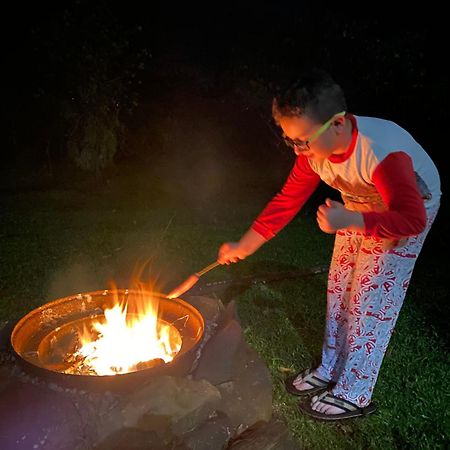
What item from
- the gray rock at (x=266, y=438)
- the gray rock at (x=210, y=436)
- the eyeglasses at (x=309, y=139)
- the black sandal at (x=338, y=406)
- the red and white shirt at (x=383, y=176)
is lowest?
the black sandal at (x=338, y=406)

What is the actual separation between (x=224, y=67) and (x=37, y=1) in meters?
4.20

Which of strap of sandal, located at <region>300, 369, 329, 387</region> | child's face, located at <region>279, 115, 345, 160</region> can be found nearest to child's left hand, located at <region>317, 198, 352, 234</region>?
child's face, located at <region>279, 115, 345, 160</region>

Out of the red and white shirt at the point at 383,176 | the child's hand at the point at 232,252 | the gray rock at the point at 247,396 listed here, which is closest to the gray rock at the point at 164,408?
the gray rock at the point at 247,396

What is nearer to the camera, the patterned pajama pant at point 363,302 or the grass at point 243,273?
the patterned pajama pant at point 363,302

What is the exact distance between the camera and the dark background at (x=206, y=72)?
304 inches

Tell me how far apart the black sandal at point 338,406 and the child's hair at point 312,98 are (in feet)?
6.01

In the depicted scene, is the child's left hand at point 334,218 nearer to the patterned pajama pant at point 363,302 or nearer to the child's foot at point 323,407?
the patterned pajama pant at point 363,302

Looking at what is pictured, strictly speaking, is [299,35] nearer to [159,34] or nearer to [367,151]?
[159,34]

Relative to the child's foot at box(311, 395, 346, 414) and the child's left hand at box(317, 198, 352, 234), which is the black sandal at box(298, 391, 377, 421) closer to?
the child's foot at box(311, 395, 346, 414)

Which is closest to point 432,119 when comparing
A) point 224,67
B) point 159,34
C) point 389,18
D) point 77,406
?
point 389,18

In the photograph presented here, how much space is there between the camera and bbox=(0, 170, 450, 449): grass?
10.7 ft

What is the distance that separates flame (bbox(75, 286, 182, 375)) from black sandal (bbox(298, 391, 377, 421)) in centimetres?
103

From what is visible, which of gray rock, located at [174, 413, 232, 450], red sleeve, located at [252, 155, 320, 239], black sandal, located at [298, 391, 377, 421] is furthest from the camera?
black sandal, located at [298, 391, 377, 421]

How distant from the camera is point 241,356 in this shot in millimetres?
2803
